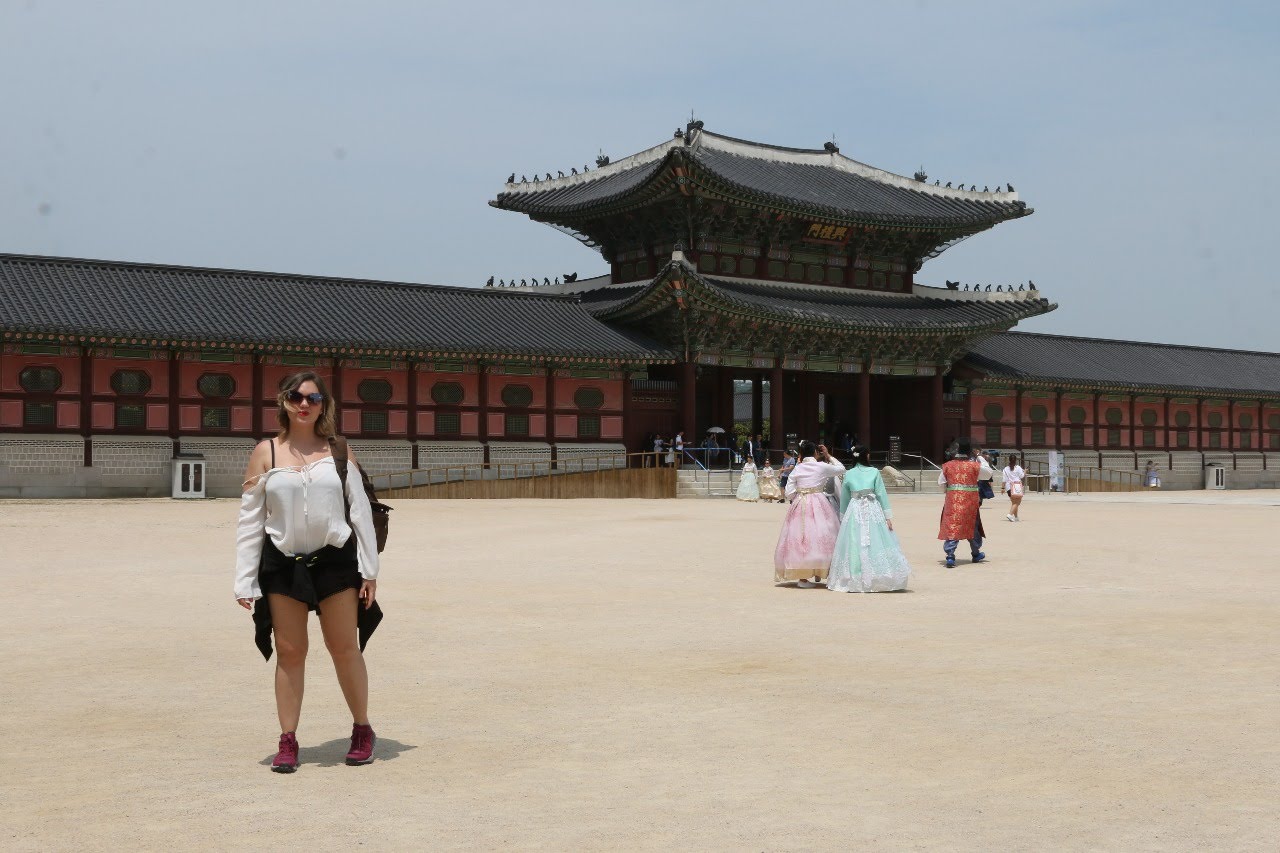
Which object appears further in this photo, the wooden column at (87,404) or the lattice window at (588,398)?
the lattice window at (588,398)

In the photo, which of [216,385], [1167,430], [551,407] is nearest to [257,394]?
[216,385]

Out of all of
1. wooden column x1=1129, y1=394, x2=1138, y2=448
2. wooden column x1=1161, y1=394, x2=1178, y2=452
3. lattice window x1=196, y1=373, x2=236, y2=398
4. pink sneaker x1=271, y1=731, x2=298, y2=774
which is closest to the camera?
pink sneaker x1=271, y1=731, x2=298, y2=774

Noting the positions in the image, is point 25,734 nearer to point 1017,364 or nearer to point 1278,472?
point 1017,364

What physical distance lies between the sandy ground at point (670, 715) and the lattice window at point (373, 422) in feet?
62.4

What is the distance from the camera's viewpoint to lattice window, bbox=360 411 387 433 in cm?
3450

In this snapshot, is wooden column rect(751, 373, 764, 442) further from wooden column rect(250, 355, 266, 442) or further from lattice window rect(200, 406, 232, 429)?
lattice window rect(200, 406, 232, 429)

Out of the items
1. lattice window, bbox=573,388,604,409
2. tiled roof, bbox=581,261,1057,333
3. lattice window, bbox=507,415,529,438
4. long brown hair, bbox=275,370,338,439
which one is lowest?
long brown hair, bbox=275,370,338,439

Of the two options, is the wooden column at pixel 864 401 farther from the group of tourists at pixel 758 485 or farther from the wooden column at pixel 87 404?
the wooden column at pixel 87 404

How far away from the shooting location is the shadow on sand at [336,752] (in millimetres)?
6391

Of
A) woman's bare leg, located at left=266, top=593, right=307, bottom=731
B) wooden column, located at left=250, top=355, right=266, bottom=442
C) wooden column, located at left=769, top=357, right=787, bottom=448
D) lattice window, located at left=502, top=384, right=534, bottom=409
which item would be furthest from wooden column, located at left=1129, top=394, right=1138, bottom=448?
woman's bare leg, located at left=266, top=593, right=307, bottom=731

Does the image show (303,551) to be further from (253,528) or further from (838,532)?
(838,532)

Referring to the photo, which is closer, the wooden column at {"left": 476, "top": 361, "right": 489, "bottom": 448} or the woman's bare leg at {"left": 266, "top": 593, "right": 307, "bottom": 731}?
the woman's bare leg at {"left": 266, "top": 593, "right": 307, "bottom": 731}

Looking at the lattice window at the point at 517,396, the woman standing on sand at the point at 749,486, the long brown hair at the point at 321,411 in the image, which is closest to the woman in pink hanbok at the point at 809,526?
the long brown hair at the point at 321,411

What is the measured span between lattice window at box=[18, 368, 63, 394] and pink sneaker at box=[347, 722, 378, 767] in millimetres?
27042
